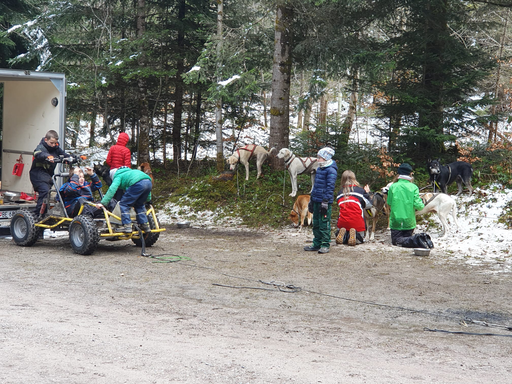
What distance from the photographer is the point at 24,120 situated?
12.4 meters

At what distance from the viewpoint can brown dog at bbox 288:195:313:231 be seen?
1241cm

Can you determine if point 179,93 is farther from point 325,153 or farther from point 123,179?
point 123,179

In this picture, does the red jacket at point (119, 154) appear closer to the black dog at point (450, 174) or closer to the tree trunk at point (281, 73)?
the tree trunk at point (281, 73)

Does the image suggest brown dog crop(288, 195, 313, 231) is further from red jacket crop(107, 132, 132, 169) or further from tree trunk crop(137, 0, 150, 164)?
tree trunk crop(137, 0, 150, 164)

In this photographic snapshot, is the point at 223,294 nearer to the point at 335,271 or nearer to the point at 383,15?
the point at 335,271

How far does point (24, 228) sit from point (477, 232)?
872 centimetres

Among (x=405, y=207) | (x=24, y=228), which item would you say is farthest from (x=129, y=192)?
(x=405, y=207)

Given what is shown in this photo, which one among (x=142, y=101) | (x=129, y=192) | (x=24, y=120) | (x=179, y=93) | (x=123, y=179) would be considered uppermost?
(x=179, y=93)

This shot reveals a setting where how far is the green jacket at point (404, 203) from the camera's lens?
10.2 metres

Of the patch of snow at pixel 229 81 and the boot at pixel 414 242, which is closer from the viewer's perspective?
the boot at pixel 414 242

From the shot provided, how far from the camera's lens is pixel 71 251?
967 cm

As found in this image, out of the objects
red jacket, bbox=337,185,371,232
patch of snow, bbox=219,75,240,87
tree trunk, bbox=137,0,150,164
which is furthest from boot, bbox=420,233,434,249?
tree trunk, bbox=137,0,150,164

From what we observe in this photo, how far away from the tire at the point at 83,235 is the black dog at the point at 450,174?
7088 mm

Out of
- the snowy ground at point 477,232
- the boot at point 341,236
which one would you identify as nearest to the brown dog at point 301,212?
the snowy ground at point 477,232
